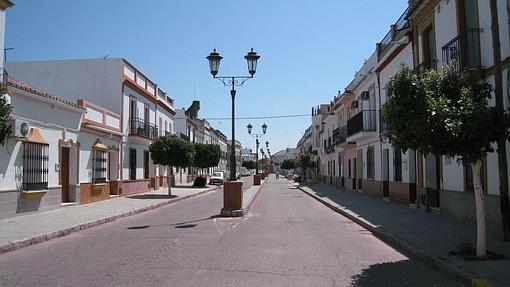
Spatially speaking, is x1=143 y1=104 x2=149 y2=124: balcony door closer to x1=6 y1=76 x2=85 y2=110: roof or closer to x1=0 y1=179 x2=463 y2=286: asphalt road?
x1=6 y1=76 x2=85 y2=110: roof

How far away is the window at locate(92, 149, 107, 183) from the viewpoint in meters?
24.3

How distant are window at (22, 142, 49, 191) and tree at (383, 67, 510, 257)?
12.9m

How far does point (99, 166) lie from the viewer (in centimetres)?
2503

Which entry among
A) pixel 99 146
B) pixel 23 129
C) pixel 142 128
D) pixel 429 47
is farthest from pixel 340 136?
pixel 23 129

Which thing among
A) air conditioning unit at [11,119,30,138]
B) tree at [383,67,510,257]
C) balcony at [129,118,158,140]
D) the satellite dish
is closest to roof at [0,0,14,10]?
air conditioning unit at [11,119,30,138]

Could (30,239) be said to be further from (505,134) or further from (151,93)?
(151,93)

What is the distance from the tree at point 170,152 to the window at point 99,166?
4.79 m

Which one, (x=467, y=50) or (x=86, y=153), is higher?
(x=467, y=50)

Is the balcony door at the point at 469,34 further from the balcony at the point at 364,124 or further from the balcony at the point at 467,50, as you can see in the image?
the balcony at the point at 364,124

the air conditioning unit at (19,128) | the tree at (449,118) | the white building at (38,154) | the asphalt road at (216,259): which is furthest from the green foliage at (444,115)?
the air conditioning unit at (19,128)

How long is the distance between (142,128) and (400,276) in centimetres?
2673

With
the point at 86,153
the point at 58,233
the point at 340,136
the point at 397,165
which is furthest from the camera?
the point at 340,136

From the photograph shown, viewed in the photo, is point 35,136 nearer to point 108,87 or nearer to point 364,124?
point 108,87

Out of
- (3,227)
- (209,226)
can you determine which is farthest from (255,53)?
(3,227)
